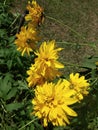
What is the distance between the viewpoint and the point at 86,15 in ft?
13.4

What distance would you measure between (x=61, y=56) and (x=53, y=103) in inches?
79.7

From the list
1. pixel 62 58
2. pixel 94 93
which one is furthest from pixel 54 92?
pixel 62 58

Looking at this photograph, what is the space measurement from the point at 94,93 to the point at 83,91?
0.70ft

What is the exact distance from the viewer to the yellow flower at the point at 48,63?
4.73ft

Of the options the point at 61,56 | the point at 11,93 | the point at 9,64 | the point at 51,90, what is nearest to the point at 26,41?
the point at 11,93

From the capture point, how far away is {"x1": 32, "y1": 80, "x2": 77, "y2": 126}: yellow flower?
1.35 m

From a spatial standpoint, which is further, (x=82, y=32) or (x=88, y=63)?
Answer: (x=82, y=32)

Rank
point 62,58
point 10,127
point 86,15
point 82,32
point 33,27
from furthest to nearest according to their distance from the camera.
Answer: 1. point 86,15
2. point 82,32
3. point 62,58
4. point 10,127
5. point 33,27

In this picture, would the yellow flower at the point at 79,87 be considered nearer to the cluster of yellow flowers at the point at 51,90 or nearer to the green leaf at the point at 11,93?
the cluster of yellow flowers at the point at 51,90

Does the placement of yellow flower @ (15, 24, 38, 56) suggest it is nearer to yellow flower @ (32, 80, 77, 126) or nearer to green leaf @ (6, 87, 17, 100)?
green leaf @ (6, 87, 17, 100)

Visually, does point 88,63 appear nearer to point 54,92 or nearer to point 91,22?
point 54,92

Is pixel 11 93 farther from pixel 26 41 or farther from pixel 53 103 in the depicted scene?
pixel 53 103

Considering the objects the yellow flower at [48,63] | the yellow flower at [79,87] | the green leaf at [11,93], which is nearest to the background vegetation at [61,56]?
the green leaf at [11,93]

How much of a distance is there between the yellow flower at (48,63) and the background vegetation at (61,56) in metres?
0.29
